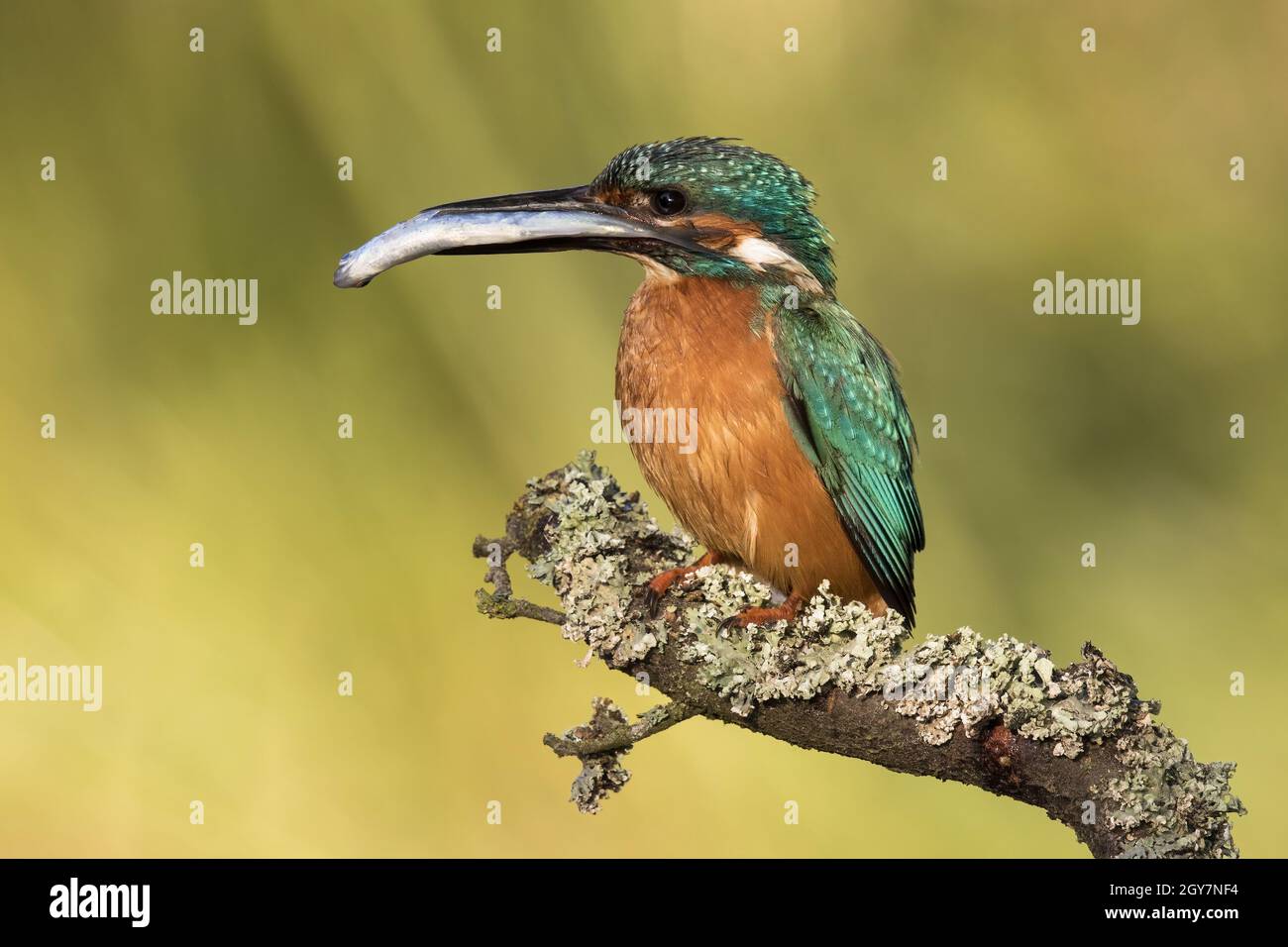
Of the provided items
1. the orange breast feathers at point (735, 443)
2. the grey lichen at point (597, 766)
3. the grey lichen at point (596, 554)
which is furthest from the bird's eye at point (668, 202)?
the grey lichen at point (597, 766)

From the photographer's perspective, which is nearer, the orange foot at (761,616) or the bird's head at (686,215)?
the orange foot at (761,616)

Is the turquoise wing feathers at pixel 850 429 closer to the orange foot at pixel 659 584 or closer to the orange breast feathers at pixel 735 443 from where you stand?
the orange breast feathers at pixel 735 443

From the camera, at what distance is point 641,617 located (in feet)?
10.4

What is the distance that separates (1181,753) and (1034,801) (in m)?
0.34

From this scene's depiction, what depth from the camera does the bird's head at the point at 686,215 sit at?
3.65 m

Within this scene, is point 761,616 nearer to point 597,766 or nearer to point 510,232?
point 597,766

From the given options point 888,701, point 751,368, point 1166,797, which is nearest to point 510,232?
point 751,368

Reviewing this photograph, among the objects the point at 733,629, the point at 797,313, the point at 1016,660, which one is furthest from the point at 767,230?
the point at 1016,660

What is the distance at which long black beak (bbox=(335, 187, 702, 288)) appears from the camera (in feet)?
11.1

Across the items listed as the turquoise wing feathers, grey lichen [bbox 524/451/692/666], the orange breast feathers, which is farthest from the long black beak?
grey lichen [bbox 524/451/692/666]

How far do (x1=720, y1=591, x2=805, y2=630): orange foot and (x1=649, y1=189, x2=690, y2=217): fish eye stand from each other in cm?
117

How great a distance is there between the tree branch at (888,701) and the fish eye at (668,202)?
95cm

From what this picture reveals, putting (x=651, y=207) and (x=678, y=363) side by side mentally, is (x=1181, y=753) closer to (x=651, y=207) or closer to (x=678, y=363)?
(x=678, y=363)

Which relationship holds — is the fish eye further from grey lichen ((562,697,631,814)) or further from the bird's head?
grey lichen ((562,697,631,814))
